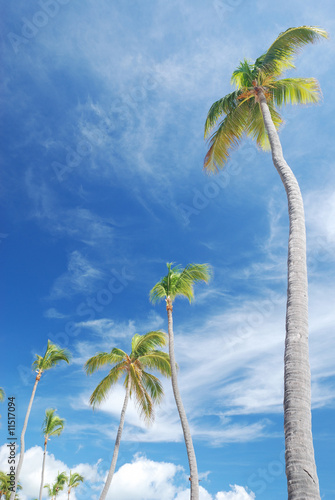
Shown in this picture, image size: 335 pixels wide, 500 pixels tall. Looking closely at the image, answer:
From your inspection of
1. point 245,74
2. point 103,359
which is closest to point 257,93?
point 245,74

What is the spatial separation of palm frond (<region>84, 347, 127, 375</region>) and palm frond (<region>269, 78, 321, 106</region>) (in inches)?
688

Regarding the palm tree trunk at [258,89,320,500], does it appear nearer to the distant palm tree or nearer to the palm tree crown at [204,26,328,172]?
the palm tree crown at [204,26,328,172]

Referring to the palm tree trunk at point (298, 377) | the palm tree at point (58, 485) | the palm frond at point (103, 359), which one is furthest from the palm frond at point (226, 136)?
the palm tree at point (58, 485)

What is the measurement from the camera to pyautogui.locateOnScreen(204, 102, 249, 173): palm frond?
12.2 meters

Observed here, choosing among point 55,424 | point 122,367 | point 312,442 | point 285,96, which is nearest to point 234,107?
point 285,96

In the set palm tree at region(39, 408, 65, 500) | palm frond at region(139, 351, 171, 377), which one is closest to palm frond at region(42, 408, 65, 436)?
palm tree at region(39, 408, 65, 500)

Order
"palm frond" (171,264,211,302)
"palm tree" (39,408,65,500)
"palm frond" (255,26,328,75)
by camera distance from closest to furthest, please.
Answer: "palm frond" (255,26,328,75), "palm frond" (171,264,211,302), "palm tree" (39,408,65,500)

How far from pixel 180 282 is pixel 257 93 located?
10.8m

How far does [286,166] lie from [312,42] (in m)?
5.32

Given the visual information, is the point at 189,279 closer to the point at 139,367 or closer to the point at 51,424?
the point at 139,367

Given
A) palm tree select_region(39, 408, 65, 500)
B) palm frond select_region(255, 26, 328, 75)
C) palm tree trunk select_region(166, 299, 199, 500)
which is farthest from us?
palm tree select_region(39, 408, 65, 500)

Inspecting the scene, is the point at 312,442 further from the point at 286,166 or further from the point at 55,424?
the point at 55,424

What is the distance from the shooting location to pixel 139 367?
73.7 feet

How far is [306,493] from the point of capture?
11.9ft
